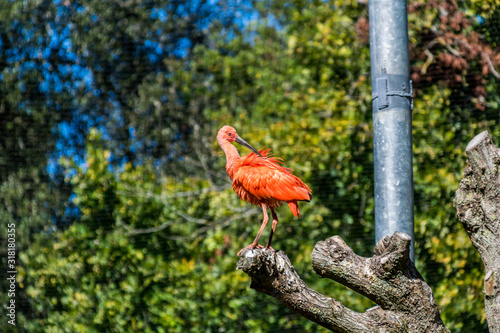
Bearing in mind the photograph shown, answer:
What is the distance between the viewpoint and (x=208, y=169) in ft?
15.1

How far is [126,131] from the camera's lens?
4.54 meters

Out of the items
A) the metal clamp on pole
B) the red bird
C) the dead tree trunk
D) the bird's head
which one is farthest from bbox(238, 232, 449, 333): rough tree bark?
the bird's head

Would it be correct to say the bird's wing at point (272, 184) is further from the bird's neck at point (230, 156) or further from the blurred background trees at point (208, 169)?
the blurred background trees at point (208, 169)

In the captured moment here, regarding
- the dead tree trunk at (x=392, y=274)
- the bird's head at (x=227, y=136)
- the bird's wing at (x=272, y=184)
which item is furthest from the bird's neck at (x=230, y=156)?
the dead tree trunk at (x=392, y=274)

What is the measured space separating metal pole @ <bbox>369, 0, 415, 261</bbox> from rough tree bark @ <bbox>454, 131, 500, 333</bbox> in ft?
0.60

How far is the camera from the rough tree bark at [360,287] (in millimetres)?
1611

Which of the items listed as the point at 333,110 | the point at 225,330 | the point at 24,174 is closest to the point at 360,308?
the point at 225,330

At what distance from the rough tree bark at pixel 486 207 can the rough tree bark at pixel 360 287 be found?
0.18 metres

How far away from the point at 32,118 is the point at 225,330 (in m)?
2.27

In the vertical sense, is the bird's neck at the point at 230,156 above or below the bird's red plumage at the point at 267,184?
above

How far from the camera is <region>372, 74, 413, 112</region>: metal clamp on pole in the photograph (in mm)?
1821

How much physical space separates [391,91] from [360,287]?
0.67 m

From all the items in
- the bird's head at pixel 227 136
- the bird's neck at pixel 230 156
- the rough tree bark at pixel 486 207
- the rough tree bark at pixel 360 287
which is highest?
the bird's head at pixel 227 136

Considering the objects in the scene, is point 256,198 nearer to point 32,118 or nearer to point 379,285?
point 379,285
